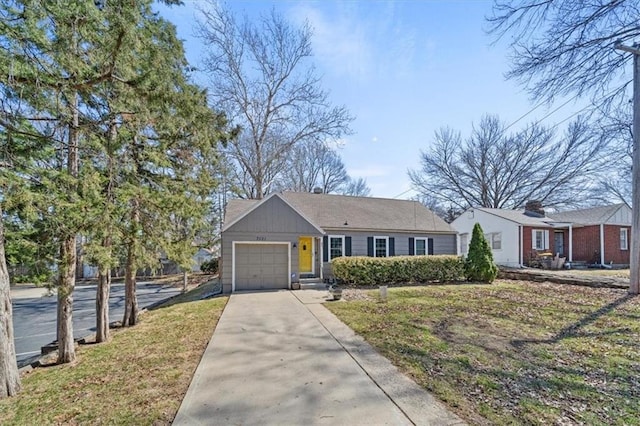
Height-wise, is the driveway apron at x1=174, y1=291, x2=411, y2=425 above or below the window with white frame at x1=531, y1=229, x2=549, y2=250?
below

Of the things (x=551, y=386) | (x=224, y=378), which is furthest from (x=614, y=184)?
(x=224, y=378)

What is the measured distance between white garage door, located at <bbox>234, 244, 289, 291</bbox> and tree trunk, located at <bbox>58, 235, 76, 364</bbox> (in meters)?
7.15

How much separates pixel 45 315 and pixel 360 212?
46.4 feet

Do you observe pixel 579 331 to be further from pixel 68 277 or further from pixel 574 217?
pixel 574 217

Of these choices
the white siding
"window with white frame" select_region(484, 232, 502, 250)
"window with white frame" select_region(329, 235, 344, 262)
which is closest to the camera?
"window with white frame" select_region(329, 235, 344, 262)

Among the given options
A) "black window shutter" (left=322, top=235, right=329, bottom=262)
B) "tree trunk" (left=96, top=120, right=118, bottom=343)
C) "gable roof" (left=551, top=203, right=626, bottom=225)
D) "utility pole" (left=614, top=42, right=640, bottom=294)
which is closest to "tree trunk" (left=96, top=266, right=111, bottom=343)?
"tree trunk" (left=96, top=120, right=118, bottom=343)

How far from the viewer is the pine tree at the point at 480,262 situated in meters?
14.5

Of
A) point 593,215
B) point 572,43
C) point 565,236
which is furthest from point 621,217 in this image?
point 572,43

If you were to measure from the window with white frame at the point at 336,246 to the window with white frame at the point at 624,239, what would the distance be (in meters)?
19.4

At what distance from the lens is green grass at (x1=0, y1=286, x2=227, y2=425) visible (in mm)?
3689

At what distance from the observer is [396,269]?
1438 centimetres

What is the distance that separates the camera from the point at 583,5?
7.85 meters

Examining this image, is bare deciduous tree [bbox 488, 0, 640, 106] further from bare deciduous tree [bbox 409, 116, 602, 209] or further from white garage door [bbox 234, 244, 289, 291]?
bare deciduous tree [bbox 409, 116, 602, 209]

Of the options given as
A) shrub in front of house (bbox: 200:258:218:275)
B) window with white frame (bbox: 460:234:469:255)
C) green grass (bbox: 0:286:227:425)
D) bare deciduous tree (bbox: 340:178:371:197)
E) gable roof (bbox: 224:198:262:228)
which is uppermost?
bare deciduous tree (bbox: 340:178:371:197)
